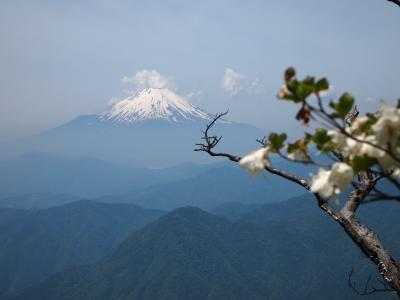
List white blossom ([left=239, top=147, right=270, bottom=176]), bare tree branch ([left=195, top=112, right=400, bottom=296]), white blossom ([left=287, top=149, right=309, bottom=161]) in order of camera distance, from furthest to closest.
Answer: bare tree branch ([left=195, top=112, right=400, bottom=296]) → white blossom ([left=287, top=149, right=309, bottom=161]) → white blossom ([left=239, top=147, right=270, bottom=176])

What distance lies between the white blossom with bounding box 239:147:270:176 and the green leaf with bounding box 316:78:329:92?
1.31 feet

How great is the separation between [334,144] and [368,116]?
223 millimetres

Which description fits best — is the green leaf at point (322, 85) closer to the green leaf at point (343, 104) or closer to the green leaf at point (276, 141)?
the green leaf at point (343, 104)

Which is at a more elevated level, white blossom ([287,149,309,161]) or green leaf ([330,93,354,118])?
green leaf ([330,93,354,118])

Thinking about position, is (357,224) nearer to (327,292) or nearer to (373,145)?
(373,145)

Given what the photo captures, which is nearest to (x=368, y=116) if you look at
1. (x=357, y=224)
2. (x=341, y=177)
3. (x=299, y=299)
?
(x=341, y=177)

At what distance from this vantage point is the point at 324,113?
80.0 inches

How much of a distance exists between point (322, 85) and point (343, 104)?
0.41 feet

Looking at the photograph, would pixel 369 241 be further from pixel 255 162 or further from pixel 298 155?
pixel 255 162

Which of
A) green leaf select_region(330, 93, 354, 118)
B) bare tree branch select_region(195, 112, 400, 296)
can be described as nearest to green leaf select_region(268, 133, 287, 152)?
green leaf select_region(330, 93, 354, 118)

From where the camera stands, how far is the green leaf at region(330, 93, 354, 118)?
191 centimetres

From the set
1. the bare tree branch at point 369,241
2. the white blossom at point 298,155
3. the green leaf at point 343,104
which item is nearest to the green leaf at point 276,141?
the white blossom at point 298,155

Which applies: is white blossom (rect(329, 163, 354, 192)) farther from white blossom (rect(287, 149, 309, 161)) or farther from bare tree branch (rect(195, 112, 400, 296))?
bare tree branch (rect(195, 112, 400, 296))

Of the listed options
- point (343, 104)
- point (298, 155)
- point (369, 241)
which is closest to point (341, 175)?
point (343, 104)
